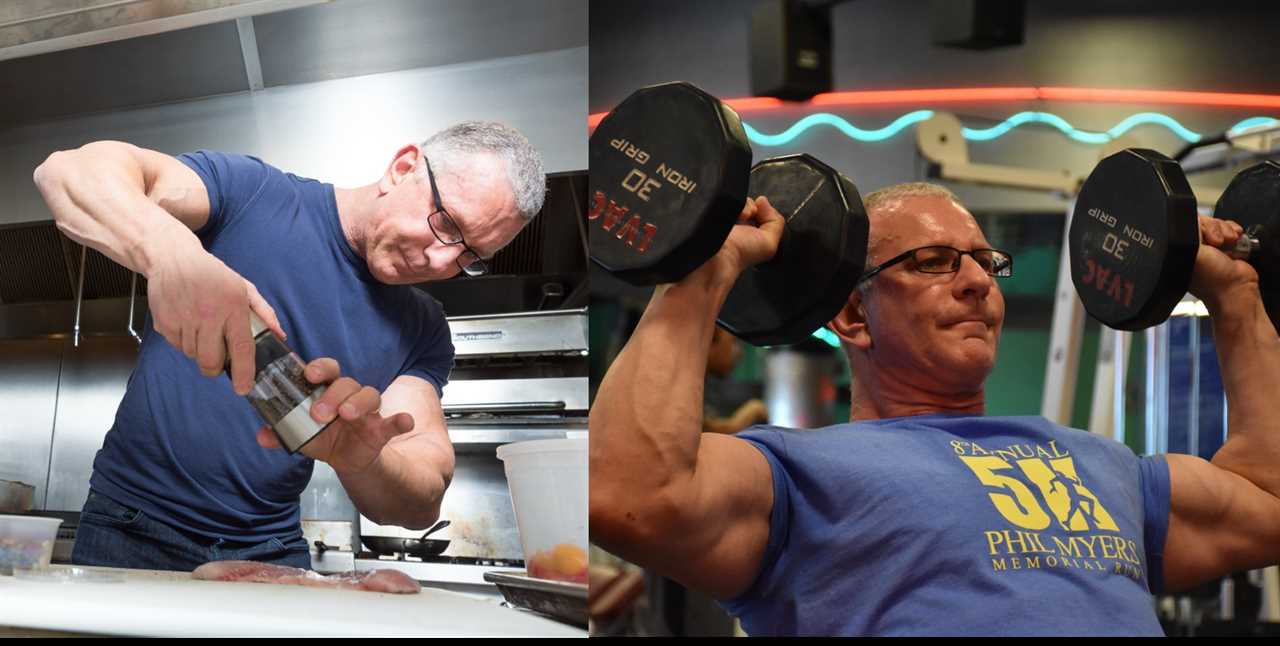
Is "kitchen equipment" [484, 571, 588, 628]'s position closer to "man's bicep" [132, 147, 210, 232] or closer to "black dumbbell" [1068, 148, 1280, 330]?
"man's bicep" [132, 147, 210, 232]

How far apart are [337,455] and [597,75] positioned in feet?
4.16

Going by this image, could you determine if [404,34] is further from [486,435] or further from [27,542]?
[27,542]

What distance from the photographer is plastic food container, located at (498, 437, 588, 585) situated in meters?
1.46

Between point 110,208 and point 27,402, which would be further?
point 27,402

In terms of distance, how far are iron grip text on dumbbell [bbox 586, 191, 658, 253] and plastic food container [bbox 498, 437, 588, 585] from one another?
244mm

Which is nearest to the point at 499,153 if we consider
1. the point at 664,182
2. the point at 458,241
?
the point at 458,241

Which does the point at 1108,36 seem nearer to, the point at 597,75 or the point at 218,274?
the point at 597,75

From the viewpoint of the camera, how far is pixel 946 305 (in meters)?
1.88

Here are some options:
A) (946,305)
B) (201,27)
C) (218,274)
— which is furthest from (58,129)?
(946,305)

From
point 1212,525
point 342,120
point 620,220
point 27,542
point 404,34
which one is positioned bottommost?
point 1212,525

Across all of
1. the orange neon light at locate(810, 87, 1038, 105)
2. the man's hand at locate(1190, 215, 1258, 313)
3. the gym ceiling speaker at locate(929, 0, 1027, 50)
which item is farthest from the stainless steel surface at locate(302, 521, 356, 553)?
the orange neon light at locate(810, 87, 1038, 105)

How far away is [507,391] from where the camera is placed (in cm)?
156

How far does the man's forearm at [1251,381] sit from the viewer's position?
1894mm

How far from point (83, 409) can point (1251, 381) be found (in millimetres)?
1704
